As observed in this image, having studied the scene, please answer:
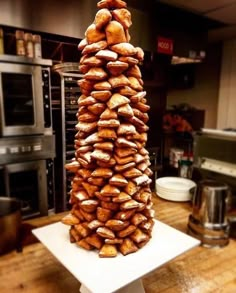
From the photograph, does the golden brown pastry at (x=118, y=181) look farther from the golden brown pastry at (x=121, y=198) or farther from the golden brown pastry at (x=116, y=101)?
the golden brown pastry at (x=116, y=101)

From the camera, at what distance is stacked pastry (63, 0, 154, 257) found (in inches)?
25.8

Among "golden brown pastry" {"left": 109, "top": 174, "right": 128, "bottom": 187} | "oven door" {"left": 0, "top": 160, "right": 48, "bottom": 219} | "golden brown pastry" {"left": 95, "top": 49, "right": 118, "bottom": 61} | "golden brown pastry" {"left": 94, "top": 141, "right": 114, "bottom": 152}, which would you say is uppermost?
"golden brown pastry" {"left": 95, "top": 49, "right": 118, "bottom": 61}

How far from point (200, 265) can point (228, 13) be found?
279 cm

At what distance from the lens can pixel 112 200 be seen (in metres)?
0.66

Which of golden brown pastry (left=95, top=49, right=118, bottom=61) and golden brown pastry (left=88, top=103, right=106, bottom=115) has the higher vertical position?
golden brown pastry (left=95, top=49, right=118, bottom=61)

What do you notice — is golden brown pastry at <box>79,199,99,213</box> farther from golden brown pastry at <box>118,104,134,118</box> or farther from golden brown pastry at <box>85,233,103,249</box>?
golden brown pastry at <box>118,104,134,118</box>

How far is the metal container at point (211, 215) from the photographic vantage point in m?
1.07

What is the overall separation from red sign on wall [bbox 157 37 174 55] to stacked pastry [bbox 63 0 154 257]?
1884mm

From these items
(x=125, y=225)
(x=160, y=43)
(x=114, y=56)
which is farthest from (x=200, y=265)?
(x=160, y=43)

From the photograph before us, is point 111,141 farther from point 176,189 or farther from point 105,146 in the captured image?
point 176,189

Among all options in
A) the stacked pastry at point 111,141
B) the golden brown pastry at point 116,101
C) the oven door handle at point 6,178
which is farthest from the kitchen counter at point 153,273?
the oven door handle at point 6,178

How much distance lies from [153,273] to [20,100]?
174cm

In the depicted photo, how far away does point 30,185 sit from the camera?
2227 millimetres

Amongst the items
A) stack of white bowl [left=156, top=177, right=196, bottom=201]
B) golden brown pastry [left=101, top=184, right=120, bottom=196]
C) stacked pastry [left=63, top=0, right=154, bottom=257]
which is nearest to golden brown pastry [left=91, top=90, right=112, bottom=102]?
stacked pastry [left=63, top=0, right=154, bottom=257]
